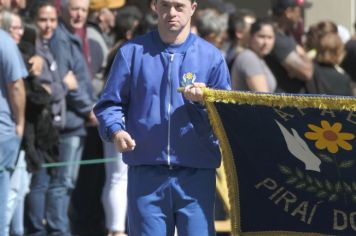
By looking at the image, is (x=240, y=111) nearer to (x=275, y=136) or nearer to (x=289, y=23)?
(x=275, y=136)

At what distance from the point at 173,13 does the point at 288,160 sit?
0.99 meters

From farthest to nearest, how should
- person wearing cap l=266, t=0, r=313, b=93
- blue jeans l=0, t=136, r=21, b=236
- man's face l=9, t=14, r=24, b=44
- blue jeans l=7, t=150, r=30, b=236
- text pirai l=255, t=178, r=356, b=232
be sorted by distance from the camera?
person wearing cap l=266, t=0, r=313, b=93, man's face l=9, t=14, r=24, b=44, blue jeans l=7, t=150, r=30, b=236, blue jeans l=0, t=136, r=21, b=236, text pirai l=255, t=178, r=356, b=232

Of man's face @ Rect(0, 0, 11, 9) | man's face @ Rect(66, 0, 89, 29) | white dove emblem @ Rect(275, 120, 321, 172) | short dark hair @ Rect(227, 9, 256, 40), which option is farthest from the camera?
short dark hair @ Rect(227, 9, 256, 40)

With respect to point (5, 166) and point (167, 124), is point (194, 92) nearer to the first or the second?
point (167, 124)

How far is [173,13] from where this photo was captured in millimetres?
5363

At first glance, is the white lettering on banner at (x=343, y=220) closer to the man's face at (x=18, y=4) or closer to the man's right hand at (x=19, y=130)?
the man's right hand at (x=19, y=130)

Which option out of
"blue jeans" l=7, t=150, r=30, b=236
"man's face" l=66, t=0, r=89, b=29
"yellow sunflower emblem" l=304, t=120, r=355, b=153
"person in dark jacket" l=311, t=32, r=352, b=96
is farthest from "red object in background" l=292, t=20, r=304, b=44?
"yellow sunflower emblem" l=304, t=120, r=355, b=153

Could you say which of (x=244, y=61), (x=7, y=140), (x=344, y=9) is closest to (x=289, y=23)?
(x=244, y=61)

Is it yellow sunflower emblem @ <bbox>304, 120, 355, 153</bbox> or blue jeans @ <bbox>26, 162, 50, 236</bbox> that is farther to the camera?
blue jeans @ <bbox>26, 162, 50, 236</bbox>

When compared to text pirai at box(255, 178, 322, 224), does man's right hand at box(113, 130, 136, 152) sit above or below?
above

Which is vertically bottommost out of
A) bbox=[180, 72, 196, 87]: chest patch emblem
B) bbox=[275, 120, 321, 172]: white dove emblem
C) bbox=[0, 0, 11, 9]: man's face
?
bbox=[275, 120, 321, 172]: white dove emblem

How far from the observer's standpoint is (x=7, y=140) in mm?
7109

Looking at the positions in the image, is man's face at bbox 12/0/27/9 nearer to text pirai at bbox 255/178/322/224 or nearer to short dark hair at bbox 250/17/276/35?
short dark hair at bbox 250/17/276/35

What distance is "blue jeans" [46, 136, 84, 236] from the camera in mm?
8805
